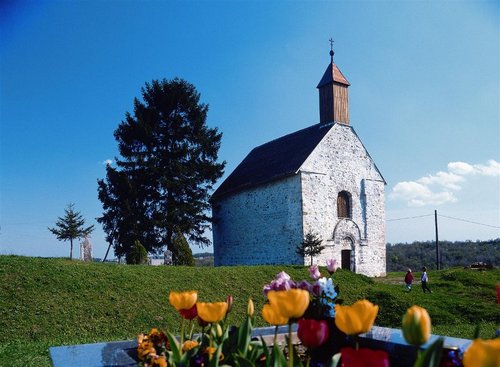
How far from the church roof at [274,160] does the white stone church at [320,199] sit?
86 mm

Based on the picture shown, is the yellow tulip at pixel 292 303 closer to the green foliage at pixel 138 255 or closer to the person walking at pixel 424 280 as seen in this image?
the person walking at pixel 424 280

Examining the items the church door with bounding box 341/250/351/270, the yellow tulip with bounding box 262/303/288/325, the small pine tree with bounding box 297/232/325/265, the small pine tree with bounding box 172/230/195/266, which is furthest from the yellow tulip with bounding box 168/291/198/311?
the church door with bounding box 341/250/351/270

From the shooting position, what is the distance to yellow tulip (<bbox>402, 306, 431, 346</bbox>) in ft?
5.98

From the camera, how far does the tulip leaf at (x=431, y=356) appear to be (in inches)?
72.4

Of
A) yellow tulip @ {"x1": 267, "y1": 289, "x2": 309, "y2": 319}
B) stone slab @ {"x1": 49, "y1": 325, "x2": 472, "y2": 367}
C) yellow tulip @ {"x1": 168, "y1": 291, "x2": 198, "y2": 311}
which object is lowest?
stone slab @ {"x1": 49, "y1": 325, "x2": 472, "y2": 367}

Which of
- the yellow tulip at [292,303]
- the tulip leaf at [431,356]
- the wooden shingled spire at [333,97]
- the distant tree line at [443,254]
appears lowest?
the distant tree line at [443,254]

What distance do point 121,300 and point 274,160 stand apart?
53.0 ft

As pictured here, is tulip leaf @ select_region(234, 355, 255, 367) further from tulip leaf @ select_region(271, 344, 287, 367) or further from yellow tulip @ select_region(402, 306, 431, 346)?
yellow tulip @ select_region(402, 306, 431, 346)

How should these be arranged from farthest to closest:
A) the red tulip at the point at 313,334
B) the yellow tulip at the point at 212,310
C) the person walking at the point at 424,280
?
the person walking at the point at 424,280, the yellow tulip at the point at 212,310, the red tulip at the point at 313,334

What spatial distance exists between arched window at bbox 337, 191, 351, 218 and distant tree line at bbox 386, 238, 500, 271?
A: 1762 centimetres

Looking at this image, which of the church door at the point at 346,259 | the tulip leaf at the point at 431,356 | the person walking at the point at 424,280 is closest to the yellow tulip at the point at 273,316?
the tulip leaf at the point at 431,356

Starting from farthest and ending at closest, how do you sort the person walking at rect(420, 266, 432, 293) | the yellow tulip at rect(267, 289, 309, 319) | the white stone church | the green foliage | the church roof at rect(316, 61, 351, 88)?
the church roof at rect(316, 61, 351, 88), the white stone church, the green foliage, the person walking at rect(420, 266, 432, 293), the yellow tulip at rect(267, 289, 309, 319)

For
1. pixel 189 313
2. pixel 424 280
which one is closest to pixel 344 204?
pixel 424 280

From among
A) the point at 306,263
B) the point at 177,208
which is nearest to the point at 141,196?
the point at 177,208
